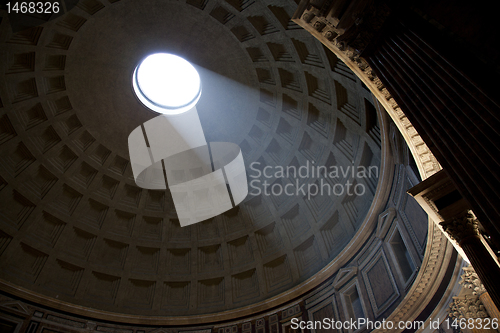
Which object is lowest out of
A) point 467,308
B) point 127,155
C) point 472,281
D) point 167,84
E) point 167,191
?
point 467,308

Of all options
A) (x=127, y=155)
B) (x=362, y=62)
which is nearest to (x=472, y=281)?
(x=362, y=62)

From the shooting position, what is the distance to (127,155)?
1942cm

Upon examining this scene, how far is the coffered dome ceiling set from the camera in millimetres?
14617

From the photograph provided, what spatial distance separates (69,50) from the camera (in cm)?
1577

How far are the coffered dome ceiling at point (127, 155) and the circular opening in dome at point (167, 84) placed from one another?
899 millimetres

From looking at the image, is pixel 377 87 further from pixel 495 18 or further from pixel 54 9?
pixel 54 9

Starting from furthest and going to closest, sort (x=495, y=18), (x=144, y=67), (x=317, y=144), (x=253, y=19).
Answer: (x=144, y=67) → (x=317, y=144) → (x=253, y=19) → (x=495, y=18)

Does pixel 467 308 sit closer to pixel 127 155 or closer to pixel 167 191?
pixel 167 191

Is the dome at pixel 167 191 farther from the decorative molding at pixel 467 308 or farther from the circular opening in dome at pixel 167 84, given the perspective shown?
the decorative molding at pixel 467 308

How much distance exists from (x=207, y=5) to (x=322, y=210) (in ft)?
36.6

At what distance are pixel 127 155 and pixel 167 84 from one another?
5145 millimetres

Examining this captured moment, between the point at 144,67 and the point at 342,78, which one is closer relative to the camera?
the point at 342,78

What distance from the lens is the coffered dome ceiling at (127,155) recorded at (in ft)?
48.0

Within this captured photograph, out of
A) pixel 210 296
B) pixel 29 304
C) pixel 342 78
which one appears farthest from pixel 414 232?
pixel 29 304
